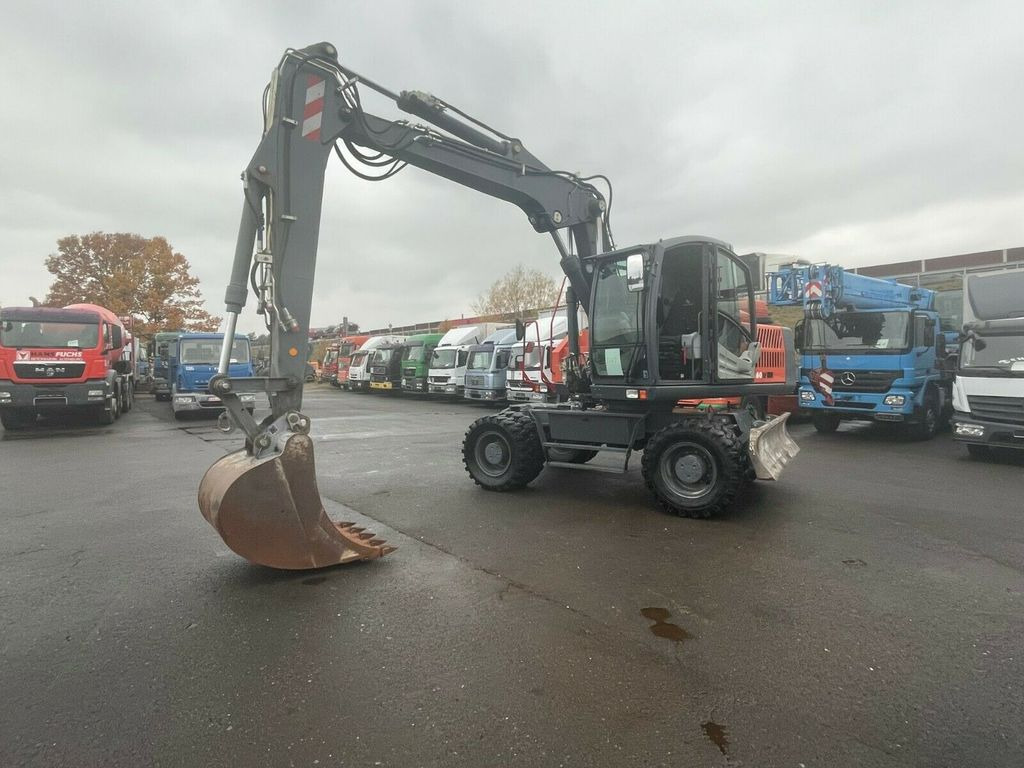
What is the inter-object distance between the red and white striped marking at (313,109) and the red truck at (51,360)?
1290 cm

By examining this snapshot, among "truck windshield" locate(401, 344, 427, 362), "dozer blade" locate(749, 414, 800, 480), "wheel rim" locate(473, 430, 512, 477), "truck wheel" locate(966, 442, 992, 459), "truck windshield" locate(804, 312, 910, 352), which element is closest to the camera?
"dozer blade" locate(749, 414, 800, 480)

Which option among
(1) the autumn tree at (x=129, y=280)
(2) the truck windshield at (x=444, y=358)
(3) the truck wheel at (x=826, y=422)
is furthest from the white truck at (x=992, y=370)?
(1) the autumn tree at (x=129, y=280)

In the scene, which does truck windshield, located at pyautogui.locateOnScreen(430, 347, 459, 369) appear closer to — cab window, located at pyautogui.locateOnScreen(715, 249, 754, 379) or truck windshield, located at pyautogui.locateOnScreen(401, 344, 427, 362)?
truck windshield, located at pyautogui.locateOnScreen(401, 344, 427, 362)

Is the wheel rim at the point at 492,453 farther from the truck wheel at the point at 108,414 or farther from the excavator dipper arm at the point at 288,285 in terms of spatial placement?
the truck wheel at the point at 108,414

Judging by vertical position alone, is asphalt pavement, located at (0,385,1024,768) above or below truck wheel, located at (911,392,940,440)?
below

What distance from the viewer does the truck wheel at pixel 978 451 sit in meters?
9.56

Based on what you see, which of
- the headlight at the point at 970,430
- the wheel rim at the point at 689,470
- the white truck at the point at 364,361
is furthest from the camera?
the white truck at the point at 364,361

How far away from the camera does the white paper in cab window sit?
645 centimetres

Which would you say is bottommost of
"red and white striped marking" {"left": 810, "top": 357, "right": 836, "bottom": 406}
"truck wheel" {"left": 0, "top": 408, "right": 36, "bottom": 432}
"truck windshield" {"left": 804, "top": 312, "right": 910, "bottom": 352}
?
"truck wheel" {"left": 0, "top": 408, "right": 36, "bottom": 432}

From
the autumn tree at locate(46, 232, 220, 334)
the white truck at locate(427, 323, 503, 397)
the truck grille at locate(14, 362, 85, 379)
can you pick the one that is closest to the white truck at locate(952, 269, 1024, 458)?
the white truck at locate(427, 323, 503, 397)

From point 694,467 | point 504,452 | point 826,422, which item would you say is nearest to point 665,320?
point 694,467

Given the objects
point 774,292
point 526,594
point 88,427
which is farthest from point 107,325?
point 774,292

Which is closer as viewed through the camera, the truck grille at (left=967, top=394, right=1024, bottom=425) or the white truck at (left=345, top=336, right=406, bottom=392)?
the truck grille at (left=967, top=394, right=1024, bottom=425)

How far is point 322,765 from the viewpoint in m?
2.29
